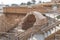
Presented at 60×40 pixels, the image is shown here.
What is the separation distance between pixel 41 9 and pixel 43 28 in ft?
20.6

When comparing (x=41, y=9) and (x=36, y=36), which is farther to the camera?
(x=41, y=9)

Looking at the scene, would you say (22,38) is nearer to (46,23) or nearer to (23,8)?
(46,23)

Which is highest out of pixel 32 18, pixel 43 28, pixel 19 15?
pixel 43 28

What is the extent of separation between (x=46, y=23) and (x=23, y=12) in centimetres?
725

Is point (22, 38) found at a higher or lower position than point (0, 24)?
higher

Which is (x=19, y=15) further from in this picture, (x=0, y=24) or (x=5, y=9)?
(x=0, y=24)

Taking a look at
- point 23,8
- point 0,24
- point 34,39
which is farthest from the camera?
point 23,8

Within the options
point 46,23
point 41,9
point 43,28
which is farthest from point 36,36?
point 41,9

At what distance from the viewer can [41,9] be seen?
10664 mm

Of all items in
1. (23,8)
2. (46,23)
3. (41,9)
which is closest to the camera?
(46,23)

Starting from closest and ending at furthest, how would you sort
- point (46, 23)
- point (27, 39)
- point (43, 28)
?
1. point (27, 39)
2. point (43, 28)
3. point (46, 23)

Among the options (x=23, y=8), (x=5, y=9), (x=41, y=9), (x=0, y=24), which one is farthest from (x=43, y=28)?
(x=5, y=9)

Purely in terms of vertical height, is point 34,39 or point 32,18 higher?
point 34,39

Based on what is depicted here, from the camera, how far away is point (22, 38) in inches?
169
